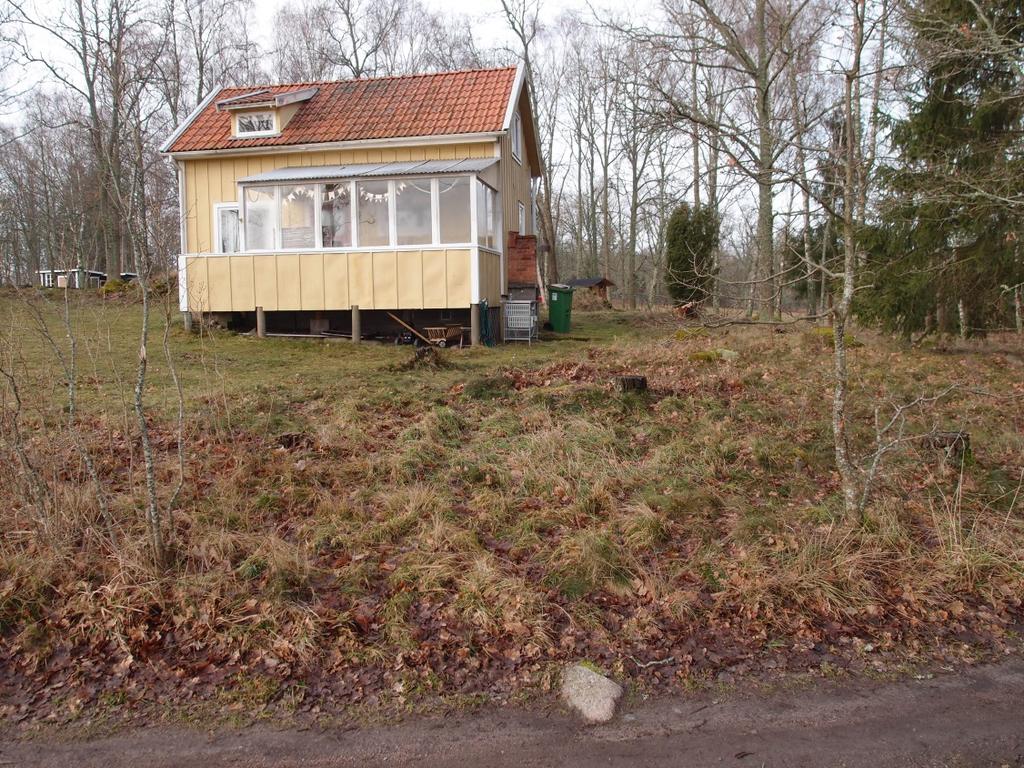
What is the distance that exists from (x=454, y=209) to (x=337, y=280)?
2550 millimetres

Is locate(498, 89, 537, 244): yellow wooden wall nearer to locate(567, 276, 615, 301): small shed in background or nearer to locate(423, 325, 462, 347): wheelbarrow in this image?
locate(423, 325, 462, 347): wheelbarrow

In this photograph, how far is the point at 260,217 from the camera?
14180mm

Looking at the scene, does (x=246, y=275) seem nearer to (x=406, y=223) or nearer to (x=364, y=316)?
(x=364, y=316)

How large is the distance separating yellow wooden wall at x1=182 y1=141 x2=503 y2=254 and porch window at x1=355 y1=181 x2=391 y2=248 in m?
1.20

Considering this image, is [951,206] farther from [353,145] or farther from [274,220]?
[274,220]

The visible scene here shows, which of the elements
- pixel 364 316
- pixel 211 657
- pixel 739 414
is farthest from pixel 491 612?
pixel 364 316

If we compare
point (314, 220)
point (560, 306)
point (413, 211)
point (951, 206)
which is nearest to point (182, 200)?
point (314, 220)

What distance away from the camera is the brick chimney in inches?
614

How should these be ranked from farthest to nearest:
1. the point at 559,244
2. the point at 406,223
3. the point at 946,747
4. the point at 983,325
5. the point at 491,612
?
the point at 559,244, the point at 406,223, the point at 983,325, the point at 491,612, the point at 946,747

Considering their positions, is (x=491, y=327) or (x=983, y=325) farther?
(x=491, y=327)

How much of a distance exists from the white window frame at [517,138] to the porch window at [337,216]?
4.43m

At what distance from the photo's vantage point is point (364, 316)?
14406 millimetres

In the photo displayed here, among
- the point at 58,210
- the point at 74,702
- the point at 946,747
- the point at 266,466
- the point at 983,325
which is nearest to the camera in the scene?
the point at 946,747

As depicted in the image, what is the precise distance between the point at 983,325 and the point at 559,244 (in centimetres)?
3241
